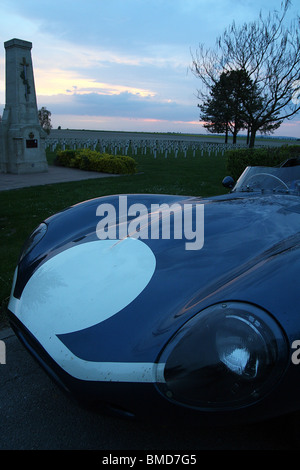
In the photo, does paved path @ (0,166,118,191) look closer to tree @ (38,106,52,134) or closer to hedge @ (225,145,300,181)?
hedge @ (225,145,300,181)

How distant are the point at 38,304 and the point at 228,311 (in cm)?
87

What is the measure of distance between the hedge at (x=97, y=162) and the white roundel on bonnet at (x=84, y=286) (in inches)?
422

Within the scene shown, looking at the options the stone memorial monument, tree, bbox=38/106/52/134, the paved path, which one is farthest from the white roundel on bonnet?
tree, bbox=38/106/52/134

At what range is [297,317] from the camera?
1.25 m

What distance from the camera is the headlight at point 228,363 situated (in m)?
1.19

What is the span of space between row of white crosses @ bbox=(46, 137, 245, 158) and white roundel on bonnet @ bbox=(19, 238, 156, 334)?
61.7 feet

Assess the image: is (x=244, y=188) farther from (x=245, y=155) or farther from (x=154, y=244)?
(x=245, y=155)

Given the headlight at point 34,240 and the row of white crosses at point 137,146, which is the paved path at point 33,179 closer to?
the headlight at point 34,240

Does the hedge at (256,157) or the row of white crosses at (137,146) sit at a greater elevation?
the row of white crosses at (137,146)

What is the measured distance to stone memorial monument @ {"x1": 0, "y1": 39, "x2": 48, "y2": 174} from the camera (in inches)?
421

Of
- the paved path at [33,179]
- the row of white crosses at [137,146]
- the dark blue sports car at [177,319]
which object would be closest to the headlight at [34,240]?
the dark blue sports car at [177,319]

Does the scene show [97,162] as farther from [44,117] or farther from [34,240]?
[44,117]

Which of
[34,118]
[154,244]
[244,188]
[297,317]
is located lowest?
[297,317]

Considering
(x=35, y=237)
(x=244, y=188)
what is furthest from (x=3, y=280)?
(x=244, y=188)
